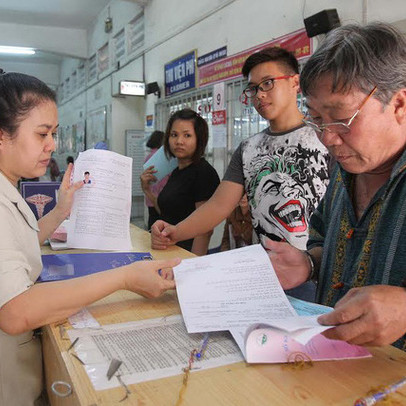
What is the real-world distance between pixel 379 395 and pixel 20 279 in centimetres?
70

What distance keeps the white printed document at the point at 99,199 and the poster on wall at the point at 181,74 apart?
341 centimetres

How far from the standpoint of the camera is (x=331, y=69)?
85cm

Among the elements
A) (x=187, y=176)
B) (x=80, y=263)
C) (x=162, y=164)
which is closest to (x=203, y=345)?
(x=80, y=263)

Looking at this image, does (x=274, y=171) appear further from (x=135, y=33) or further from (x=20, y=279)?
(x=135, y=33)

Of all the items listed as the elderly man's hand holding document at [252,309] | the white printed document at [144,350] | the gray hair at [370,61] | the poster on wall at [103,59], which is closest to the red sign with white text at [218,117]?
the elderly man's hand holding document at [252,309]

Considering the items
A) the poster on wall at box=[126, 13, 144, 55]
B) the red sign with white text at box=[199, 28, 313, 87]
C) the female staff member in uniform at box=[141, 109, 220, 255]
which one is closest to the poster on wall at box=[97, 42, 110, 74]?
the poster on wall at box=[126, 13, 144, 55]

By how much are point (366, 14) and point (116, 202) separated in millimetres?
1976

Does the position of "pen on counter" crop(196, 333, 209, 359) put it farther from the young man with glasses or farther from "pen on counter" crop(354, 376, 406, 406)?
the young man with glasses

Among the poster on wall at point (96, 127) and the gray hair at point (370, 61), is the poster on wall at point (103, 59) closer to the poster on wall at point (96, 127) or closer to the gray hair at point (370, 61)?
the poster on wall at point (96, 127)

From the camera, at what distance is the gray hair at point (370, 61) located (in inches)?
32.3

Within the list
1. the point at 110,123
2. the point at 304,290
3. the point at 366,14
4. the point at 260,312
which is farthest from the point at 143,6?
the point at 260,312

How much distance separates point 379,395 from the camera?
0.60 m

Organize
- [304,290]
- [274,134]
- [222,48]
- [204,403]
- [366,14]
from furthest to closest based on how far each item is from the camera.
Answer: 1. [222,48]
2. [366,14]
3. [274,134]
4. [304,290]
5. [204,403]

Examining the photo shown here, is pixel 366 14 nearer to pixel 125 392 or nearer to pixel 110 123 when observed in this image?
pixel 125 392
